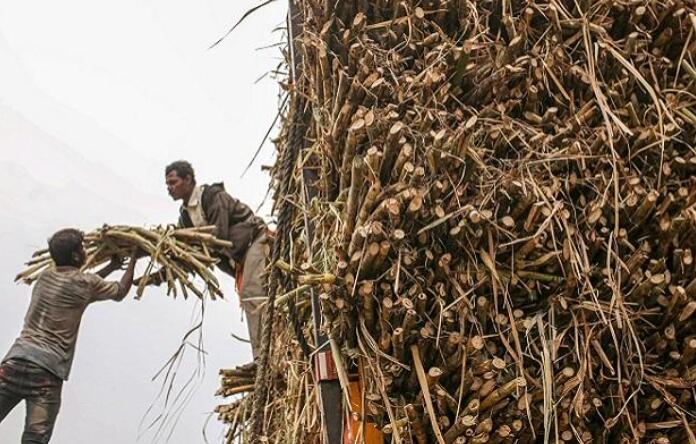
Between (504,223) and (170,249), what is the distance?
2.11 metres

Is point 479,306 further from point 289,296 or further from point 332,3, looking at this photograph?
point 332,3

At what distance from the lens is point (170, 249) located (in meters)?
3.76

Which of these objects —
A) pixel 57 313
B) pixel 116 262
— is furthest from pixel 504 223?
pixel 57 313

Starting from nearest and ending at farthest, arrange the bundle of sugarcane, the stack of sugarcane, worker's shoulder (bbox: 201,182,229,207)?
the stack of sugarcane → the bundle of sugarcane → worker's shoulder (bbox: 201,182,229,207)

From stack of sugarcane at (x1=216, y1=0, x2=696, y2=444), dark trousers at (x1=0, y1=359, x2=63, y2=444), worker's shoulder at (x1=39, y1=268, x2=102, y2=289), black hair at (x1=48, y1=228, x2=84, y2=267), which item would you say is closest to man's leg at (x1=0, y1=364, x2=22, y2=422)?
dark trousers at (x1=0, y1=359, x2=63, y2=444)

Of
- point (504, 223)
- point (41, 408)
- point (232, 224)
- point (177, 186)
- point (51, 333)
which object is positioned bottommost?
point (504, 223)

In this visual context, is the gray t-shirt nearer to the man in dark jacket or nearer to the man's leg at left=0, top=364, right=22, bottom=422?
the man's leg at left=0, top=364, right=22, bottom=422

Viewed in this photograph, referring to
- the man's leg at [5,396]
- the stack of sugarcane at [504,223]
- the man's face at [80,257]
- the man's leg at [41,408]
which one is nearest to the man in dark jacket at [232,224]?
the man's face at [80,257]

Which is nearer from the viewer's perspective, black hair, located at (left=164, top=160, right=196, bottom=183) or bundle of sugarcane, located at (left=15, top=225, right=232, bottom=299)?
bundle of sugarcane, located at (left=15, top=225, right=232, bottom=299)

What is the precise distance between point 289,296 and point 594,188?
0.91 meters

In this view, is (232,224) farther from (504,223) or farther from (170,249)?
(504,223)

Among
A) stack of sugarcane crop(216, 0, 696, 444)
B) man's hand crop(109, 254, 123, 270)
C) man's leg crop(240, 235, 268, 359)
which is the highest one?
man's hand crop(109, 254, 123, 270)

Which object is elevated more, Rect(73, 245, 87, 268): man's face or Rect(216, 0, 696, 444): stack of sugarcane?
Rect(73, 245, 87, 268): man's face

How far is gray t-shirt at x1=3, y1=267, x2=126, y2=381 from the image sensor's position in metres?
4.02
